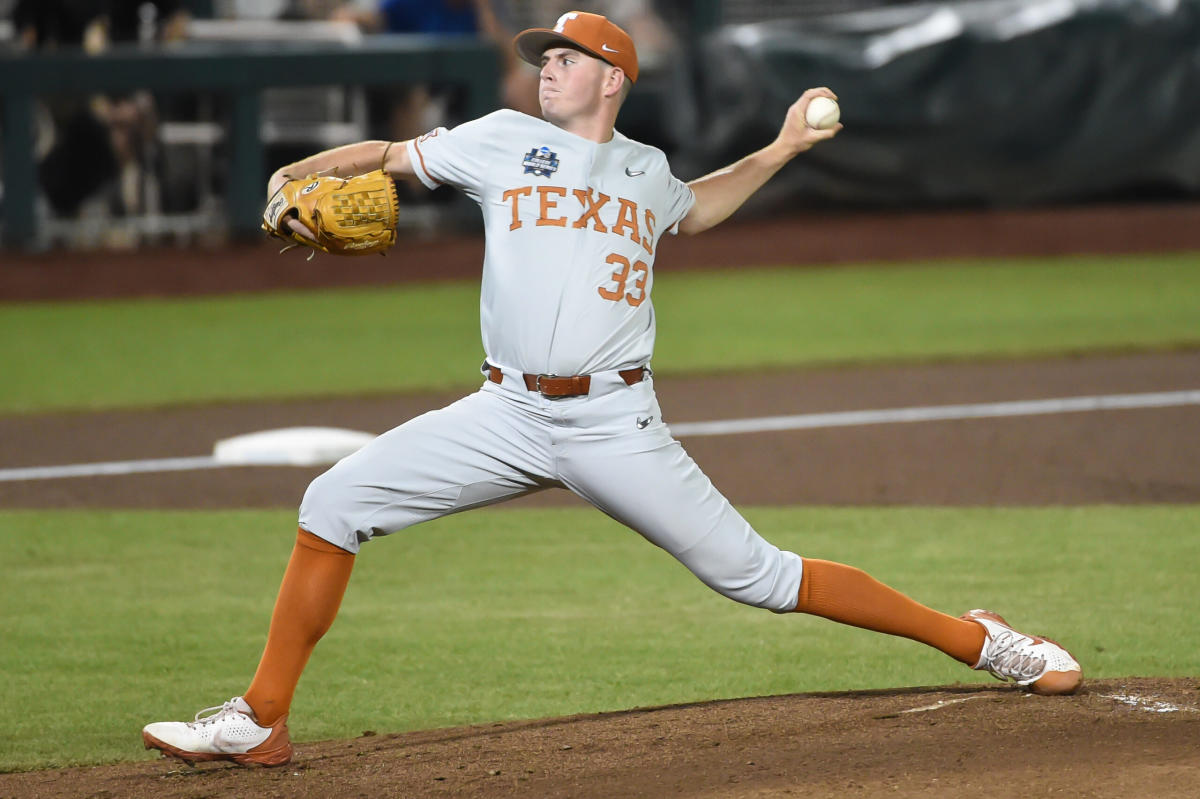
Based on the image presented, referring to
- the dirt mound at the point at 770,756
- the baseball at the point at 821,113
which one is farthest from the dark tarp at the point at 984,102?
the dirt mound at the point at 770,756

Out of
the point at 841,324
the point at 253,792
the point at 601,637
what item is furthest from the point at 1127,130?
the point at 253,792

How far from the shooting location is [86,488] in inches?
290

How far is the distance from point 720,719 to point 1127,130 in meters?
12.9

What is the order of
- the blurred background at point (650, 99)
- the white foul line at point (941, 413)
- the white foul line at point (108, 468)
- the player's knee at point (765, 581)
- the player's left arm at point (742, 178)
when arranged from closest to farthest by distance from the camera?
the player's knee at point (765, 581)
the player's left arm at point (742, 178)
the white foul line at point (108, 468)
the white foul line at point (941, 413)
the blurred background at point (650, 99)

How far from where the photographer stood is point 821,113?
420cm

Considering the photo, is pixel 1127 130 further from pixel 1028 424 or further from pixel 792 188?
pixel 1028 424

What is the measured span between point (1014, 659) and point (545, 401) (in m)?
1.31

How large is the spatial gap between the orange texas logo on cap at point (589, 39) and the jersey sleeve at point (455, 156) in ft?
0.72

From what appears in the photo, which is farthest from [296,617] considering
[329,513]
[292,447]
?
[292,447]

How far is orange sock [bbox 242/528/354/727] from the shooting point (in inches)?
151

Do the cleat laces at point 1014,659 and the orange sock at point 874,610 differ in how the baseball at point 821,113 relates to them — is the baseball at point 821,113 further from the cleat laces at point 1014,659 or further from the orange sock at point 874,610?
the cleat laces at point 1014,659

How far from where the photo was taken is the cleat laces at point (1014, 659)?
4.14 metres

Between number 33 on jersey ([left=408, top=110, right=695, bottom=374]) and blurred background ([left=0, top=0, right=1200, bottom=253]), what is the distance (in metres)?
10.2

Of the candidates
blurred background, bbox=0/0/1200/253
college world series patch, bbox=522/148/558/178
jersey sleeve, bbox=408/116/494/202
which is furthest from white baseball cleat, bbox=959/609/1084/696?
blurred background, bbox=0/0/1200/253
